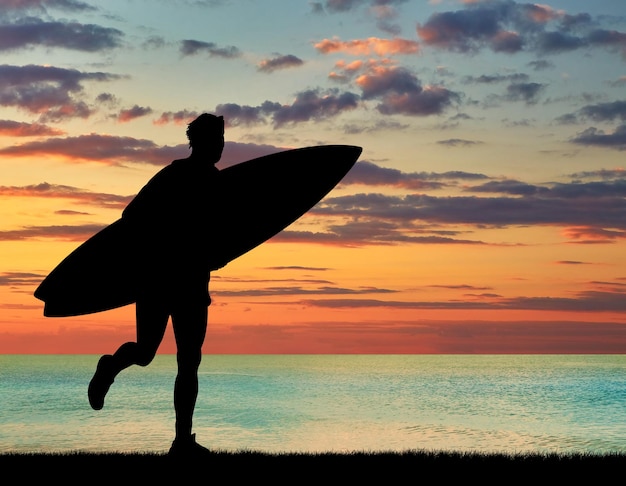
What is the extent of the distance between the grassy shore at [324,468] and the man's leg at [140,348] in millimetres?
663

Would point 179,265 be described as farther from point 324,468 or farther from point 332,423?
point 332,423

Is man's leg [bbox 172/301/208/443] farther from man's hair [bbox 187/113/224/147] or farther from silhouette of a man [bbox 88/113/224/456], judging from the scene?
man's hair [bbox 187/113/224/147]

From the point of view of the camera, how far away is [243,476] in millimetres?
6609

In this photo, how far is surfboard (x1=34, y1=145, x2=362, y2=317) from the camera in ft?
24.9

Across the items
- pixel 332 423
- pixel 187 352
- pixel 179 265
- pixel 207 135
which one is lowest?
pixel 332 423

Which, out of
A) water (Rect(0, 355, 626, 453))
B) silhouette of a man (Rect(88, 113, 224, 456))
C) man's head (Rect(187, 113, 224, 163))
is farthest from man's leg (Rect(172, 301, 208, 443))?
water (Rect(0, 355, 626, 453))

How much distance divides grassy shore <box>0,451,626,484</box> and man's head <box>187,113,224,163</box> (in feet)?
7.85

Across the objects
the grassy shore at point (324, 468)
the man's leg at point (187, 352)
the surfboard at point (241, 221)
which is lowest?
the grassy shore at point (324, 468)

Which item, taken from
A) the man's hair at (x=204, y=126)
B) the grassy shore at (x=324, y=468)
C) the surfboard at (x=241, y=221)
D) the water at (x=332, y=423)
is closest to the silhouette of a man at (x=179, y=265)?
the man's hair at (x=204, y=126)

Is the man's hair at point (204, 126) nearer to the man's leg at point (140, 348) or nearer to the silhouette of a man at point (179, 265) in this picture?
the silhouette of a man at point (179, 265)

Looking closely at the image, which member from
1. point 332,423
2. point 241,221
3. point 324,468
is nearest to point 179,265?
point 241,221

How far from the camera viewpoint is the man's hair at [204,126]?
6.94 m

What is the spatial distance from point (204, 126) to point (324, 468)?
9.47 feet

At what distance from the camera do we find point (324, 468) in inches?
277
